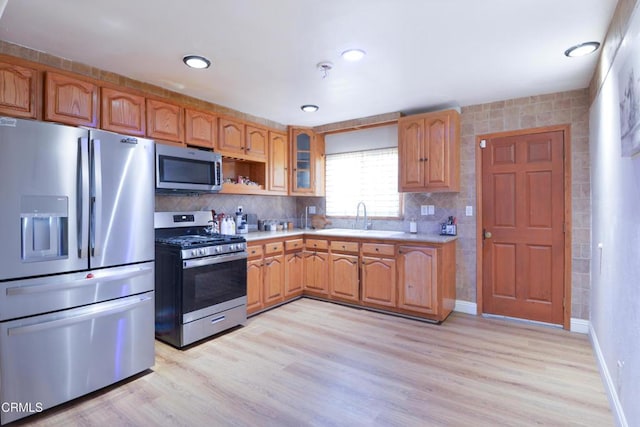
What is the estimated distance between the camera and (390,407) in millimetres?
2021

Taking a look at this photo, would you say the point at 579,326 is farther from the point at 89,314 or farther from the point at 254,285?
the point at 89,314

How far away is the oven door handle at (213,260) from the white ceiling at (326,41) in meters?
1.61

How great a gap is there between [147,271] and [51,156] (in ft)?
3.13

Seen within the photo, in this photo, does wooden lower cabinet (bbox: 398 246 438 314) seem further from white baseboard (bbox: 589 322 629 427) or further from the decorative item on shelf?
white baseboard (bbox: 589 322 629 427)

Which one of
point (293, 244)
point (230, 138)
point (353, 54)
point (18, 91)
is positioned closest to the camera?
point (18, 91)

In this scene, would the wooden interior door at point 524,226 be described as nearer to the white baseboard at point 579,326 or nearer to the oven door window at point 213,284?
the white baseboard at point 579,326

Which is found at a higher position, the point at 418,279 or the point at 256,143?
the point at 256,143

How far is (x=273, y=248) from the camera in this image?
3814mm

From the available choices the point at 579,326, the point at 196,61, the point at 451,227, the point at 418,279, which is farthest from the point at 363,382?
the point at 196,61

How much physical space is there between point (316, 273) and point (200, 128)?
2178 mm

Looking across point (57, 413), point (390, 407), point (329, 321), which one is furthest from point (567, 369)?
point (57, 413)

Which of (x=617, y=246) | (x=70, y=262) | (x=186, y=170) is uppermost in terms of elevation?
(x=186, y=170)

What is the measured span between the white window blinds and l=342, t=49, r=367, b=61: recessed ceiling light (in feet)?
6.23

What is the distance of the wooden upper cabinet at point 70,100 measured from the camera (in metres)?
2.41
